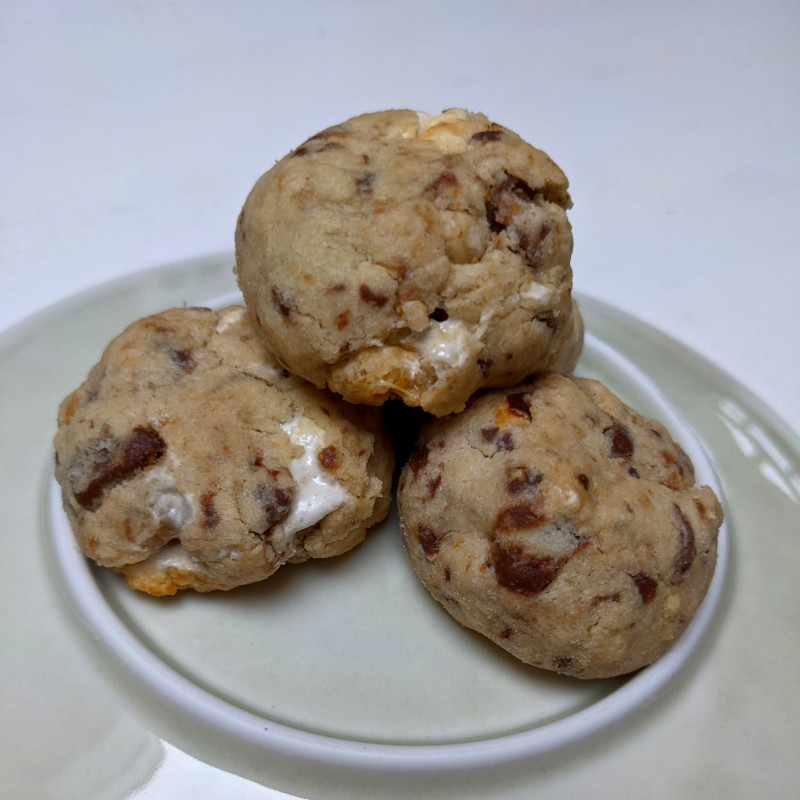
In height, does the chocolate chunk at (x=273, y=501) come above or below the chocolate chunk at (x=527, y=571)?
above

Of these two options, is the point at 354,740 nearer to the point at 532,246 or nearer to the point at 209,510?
the point at 209,510

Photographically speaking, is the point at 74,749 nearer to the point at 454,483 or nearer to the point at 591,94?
the point at 454,483

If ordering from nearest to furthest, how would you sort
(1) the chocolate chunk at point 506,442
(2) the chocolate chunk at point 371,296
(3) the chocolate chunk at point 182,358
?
(2) the chocolate chunk at point 371,296
(1) the chocolate chunk at point 506,442
(3) the chocolate chunk at point 182,358

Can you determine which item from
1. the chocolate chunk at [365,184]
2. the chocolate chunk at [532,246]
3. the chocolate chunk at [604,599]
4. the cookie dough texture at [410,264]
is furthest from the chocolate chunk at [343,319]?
the chocolate chunk at [604,599]

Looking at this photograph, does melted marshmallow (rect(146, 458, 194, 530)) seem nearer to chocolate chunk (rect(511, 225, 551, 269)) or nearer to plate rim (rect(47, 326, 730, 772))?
plate rim (rect(47, 326, 730, 772))

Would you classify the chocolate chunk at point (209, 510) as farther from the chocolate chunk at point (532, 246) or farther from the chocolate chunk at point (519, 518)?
the chocolate chunk at point (532, 246)

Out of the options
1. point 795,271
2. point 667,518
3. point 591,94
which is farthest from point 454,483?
point 591,94

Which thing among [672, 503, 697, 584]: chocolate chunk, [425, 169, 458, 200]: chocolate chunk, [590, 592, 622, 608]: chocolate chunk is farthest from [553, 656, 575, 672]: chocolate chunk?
[425, 169, 458, 200]: chocolate chunk

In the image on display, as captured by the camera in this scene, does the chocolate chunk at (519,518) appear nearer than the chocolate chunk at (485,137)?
Yes

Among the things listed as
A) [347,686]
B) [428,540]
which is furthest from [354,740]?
[428,540]
